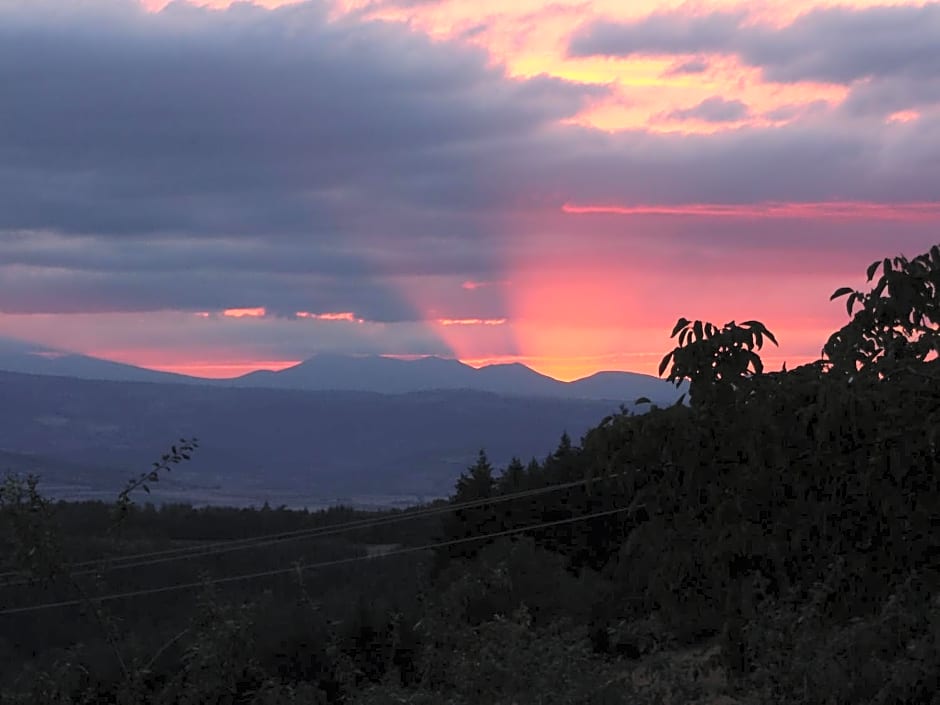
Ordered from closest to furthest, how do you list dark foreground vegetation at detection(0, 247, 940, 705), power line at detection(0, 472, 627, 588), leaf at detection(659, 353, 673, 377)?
dark foreground vegetation at detection(0, 247, 940, 705), leaf at detection(659, 353, 673, 377), power line at detection(0, 472, 627, 588)

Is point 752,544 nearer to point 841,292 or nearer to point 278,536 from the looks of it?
point 841,292

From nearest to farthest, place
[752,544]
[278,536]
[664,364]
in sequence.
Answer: [752,544] < [664,364] < [278,536]

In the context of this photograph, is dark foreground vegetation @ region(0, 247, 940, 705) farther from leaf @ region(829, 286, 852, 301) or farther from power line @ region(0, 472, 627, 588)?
power line @ region(0, 472, 627, 588)

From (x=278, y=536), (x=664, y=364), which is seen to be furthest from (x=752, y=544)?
(x=278, y=536)

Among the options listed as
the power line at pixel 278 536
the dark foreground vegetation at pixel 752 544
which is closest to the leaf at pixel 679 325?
the dark foreground vegetation at pixel 752 544

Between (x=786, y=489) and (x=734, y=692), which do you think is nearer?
(x=786, y=489)

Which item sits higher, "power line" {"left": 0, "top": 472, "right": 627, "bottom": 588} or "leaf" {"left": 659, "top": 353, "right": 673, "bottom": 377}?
"leaf" {"left": 659, "top": 353, "right": 673, "bottom": 377}

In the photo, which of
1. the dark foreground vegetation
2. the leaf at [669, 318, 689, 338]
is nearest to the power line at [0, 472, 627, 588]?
the dark foreground vegetation

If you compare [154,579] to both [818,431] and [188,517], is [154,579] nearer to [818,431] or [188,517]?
[188,517]

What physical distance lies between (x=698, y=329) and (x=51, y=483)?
151 metres

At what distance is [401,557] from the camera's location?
45.9 m

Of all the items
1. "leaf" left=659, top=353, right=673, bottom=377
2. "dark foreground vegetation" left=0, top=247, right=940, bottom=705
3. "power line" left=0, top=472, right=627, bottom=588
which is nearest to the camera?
"dark foreground vegetation" left=0, top=247, right=940, bottom=705

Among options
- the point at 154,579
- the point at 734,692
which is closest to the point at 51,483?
the point at 154,579

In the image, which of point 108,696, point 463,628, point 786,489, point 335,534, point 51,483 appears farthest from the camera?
point 51,483
